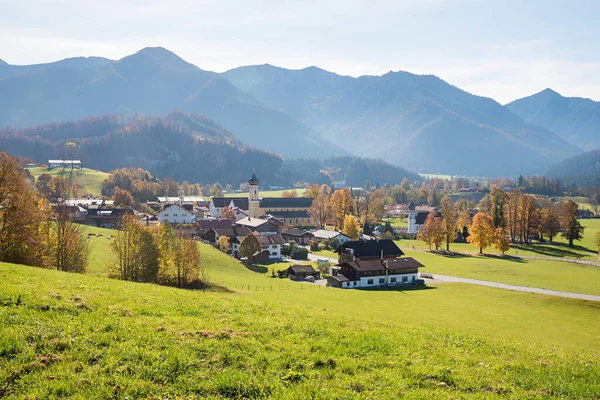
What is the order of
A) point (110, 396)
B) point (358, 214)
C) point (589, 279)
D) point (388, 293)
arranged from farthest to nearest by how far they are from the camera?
point (358, 214) < point (589, 279) < point (388, 293) < point (110, 396)

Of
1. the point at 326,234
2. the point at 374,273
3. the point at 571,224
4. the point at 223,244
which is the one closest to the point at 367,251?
the point at 374,273

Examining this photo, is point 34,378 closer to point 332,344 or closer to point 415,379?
point 332,344

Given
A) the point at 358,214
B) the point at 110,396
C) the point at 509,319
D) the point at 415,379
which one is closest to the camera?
the point at 110,396

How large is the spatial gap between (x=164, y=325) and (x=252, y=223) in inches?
4123

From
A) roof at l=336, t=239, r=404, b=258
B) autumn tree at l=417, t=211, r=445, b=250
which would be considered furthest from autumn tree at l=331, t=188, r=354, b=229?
roof at l=336, t=239, r=404, b=258

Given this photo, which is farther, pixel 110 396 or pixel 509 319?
pixel 509 319

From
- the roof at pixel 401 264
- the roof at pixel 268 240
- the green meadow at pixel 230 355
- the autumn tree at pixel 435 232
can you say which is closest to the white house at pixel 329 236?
the autumn tree at pixel 435 232

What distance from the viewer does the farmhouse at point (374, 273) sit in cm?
7081

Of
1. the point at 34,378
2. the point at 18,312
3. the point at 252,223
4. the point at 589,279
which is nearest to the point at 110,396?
the point at 34,378

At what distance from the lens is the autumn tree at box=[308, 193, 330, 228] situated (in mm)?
150750

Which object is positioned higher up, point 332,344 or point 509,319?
point 332,344

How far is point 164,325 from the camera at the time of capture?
1490cm

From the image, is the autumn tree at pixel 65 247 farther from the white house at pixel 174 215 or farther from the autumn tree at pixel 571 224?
the autumn tree at pixel 571 224

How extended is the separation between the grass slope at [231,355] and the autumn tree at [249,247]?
215 ft
